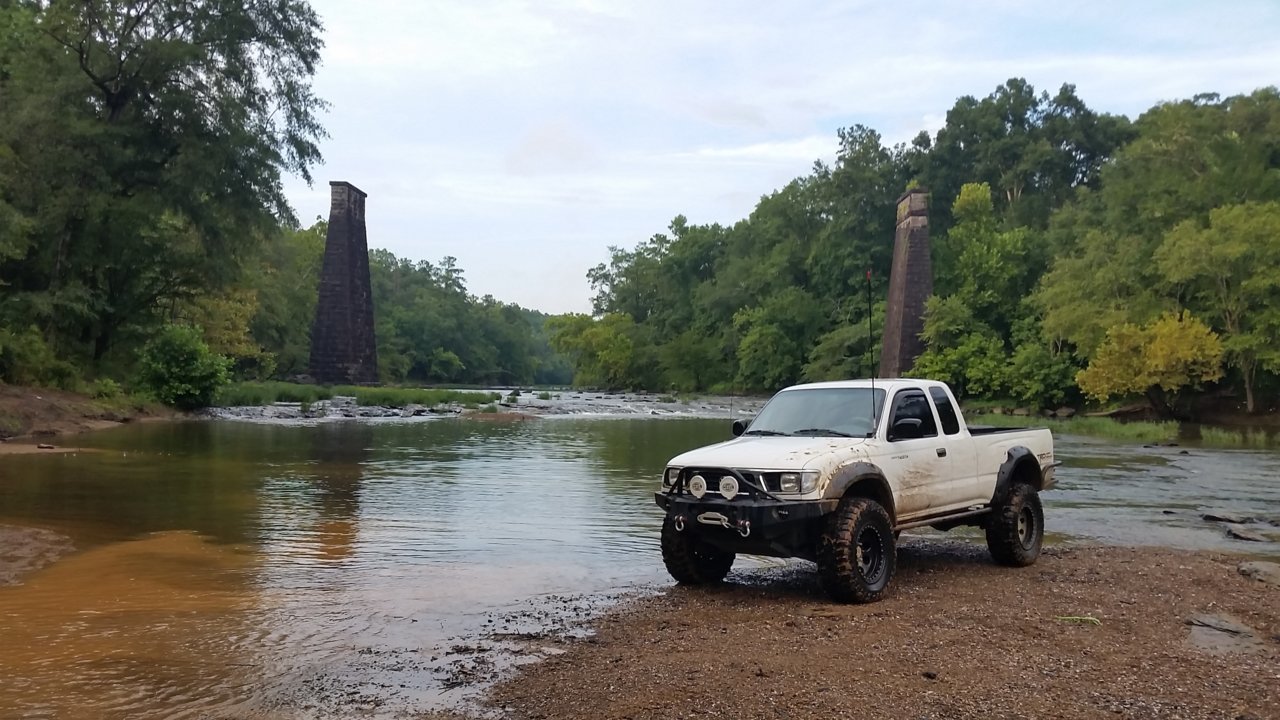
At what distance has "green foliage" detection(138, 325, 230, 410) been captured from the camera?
1391 inches

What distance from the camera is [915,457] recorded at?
8.44 m

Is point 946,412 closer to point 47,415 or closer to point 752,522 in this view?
point 752,522

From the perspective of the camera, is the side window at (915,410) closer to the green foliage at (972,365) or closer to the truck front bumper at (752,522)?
the truck front bumper at (752,522)

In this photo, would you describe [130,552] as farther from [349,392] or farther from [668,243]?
[668,243]

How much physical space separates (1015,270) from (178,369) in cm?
5009

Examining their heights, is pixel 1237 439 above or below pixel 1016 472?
below

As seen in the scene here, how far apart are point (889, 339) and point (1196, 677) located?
62972mm

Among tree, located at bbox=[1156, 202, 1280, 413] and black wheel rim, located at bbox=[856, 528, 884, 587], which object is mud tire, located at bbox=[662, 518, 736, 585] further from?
tree, located at bbox=[1156, 202, 1280, 413]

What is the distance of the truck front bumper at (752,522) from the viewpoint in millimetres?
7285

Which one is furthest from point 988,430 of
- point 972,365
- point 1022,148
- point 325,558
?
point 1022,148

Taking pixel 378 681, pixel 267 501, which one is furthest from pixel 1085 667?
pixel 267 501

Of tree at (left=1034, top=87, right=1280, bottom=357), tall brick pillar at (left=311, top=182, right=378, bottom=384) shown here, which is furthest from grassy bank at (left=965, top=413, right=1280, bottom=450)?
tall brick pillar at (left=311, top=182, right=378, bottom=384)

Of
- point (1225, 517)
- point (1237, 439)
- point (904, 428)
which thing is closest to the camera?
point (904, 428)

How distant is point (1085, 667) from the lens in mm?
5801
